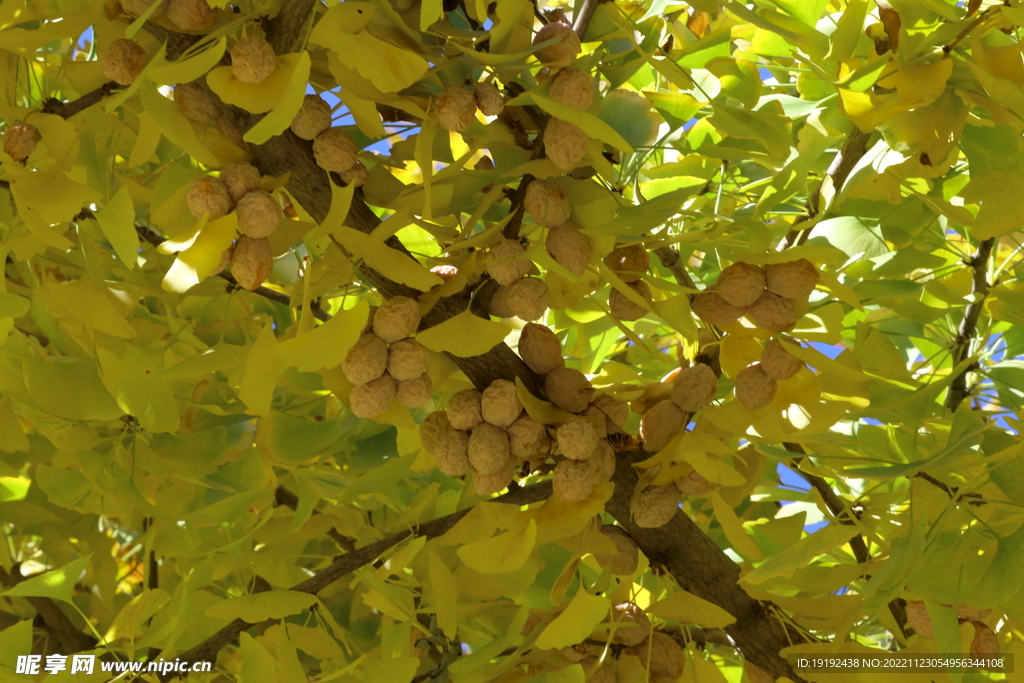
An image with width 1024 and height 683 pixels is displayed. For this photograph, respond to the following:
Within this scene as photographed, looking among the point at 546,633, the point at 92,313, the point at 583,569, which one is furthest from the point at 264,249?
the point at 583,569

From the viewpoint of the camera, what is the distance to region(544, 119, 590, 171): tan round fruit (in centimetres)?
36

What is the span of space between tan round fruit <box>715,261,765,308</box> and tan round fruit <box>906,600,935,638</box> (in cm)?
22

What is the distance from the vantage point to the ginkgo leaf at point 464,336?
1.21 ft

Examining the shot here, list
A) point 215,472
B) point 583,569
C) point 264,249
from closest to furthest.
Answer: point 264,249 → point 215,472 → point 583,569

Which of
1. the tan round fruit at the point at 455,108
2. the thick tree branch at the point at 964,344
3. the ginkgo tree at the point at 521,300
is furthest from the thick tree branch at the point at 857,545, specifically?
the tan round fruit at the point at 455,108

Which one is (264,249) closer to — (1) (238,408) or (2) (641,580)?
(1) (238,408)

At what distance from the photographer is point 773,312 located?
0.41m

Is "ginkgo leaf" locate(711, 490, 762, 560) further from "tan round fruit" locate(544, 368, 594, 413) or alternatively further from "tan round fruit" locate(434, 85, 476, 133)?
"tan round fruit" locate(434, 85, 476, 133)

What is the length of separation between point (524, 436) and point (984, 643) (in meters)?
0.28

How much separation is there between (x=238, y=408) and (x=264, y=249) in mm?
159

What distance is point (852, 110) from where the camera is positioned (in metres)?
0.39

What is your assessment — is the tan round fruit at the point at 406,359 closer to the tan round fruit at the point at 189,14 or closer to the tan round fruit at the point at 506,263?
the tan round fruit at the point at 506,263

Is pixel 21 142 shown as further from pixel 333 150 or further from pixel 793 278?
pixel 793 278

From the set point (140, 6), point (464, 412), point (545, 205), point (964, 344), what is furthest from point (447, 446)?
point (964, 344)
